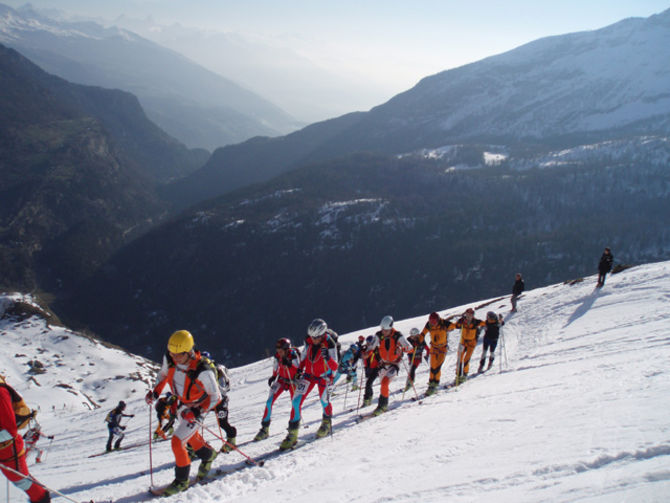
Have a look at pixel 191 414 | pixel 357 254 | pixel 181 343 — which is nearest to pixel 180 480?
pixel 191 414

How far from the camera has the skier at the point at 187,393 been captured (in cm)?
781

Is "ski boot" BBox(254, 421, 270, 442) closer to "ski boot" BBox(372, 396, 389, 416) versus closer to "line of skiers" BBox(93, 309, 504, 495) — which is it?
"line of skiers" BBox(93, 309, 504, 495)

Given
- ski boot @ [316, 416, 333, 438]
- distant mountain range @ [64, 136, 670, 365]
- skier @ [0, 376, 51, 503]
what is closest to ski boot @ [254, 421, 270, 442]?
ski boot @ [316, 416, 333, 438]

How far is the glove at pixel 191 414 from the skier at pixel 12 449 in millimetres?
2593

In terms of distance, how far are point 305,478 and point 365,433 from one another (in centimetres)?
296

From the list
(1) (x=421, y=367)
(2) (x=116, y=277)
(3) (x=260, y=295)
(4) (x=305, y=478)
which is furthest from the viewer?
(2) (x=116, y=277)

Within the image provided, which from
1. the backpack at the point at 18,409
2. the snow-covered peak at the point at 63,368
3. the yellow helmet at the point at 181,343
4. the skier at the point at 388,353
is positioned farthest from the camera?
the snow-covered peak at the point at 63,368

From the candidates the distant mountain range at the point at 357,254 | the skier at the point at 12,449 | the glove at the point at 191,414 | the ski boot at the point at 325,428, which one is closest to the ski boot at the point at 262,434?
the ski boot at the point at 325,428

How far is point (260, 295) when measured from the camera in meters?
145

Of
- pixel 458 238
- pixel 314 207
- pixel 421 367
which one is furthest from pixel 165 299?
pixel 421 367

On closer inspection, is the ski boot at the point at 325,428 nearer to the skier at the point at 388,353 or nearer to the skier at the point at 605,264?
the skier at the point at 388,353

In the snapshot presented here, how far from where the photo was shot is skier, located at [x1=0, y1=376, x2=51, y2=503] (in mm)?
7039

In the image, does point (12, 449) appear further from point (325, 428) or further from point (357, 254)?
point (357, 254)

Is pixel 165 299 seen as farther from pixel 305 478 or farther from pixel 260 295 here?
pixel 305 478
